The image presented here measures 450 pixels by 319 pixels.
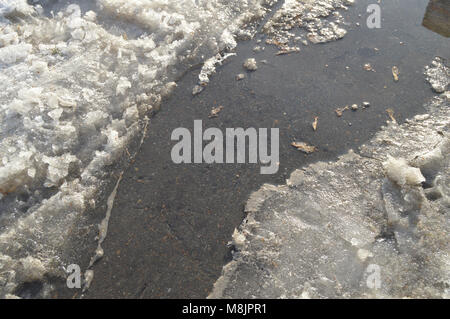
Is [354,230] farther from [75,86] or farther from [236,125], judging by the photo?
[75,86]

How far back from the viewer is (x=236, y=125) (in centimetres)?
345

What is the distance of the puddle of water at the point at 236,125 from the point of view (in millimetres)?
2572

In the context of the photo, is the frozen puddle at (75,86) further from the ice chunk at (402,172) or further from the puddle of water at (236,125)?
the ice chunk at (402,172)

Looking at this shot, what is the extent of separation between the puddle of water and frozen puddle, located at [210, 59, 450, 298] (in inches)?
6.5

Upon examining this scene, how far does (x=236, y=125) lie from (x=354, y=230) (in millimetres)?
1495

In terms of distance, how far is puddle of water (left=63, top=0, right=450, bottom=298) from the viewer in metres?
2.57

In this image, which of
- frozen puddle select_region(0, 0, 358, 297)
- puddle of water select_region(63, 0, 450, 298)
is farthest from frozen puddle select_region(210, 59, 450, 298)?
frozen puddle select_region(0, 0, 358, 297)

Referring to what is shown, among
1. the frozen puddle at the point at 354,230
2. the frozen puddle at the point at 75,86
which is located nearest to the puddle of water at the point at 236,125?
the frozen puddle at the point at 354,230

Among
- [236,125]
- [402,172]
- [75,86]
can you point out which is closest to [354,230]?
[402,172]

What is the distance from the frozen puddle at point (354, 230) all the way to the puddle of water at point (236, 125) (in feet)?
0.54

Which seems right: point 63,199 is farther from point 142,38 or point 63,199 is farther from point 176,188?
point 142,38

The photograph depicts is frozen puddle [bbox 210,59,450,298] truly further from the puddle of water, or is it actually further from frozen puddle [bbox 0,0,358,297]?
frozen puddle [bbox 0,0,358,297]

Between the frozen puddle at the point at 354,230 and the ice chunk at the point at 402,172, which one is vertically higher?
the ice chunk at the point at 402,172

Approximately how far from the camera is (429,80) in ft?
12.9
